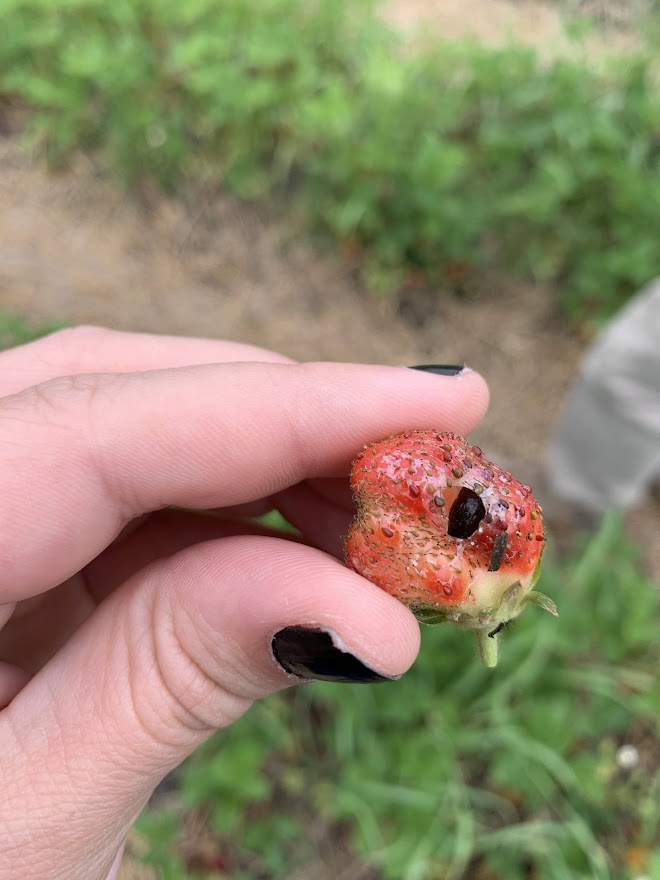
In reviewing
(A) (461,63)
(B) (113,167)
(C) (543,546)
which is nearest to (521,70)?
(A) (461,63)

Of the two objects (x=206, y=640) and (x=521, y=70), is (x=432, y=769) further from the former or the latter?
(x=521, y=70)

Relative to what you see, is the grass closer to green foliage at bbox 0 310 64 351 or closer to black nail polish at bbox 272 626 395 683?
green foliage at bbox 0 310 64 351

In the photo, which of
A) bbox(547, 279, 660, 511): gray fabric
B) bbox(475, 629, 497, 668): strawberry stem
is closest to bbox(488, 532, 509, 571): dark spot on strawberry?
bbox(475, 629, 497, 668): strawberry stem

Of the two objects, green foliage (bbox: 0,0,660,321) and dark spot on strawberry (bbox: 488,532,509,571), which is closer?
dark spot on strawberry (bbox: 488,532,509,571)

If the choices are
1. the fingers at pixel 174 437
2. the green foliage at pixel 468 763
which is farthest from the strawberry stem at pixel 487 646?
the green foliage at pixel 468 763

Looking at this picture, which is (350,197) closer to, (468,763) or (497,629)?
(468,763)

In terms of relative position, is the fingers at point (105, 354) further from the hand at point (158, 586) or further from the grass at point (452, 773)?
the grass at point (452, 773)
